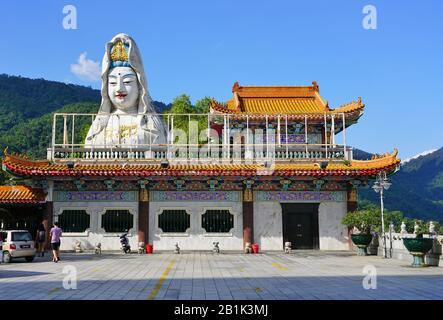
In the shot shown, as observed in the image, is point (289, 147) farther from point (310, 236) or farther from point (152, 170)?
point (152, 170)

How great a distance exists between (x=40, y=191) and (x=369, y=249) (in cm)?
1717

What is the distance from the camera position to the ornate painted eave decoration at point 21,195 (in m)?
22.5

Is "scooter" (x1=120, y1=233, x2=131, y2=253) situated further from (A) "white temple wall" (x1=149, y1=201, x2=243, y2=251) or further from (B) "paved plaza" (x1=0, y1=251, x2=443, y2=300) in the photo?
(B) "paved plaza" (x1=0, y1=251, x2=443, y2=300)

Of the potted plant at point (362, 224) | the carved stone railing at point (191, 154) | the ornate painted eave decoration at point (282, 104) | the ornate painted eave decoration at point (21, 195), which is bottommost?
the potted plant at point (362, 224)

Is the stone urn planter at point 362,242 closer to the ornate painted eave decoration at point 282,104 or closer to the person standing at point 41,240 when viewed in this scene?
the ornate painted eave decoration at point 282,104

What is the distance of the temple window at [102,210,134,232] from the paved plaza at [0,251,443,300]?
16.5 ft

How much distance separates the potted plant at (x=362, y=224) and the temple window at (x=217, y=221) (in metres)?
5.80

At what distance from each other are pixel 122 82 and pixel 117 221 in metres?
9.59

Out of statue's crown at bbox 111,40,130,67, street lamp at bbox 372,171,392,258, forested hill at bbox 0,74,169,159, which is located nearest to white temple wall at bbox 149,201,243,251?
street lamp at bbox 372,171,392,258

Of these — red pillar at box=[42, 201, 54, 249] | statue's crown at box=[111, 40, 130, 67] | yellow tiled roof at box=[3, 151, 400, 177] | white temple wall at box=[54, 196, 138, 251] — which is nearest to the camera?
yellow tiled roof at box=[3, 151, 400, 177]

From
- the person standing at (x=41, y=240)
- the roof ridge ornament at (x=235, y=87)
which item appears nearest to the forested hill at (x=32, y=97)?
the roof ridge ornament at (x=235, y=87)

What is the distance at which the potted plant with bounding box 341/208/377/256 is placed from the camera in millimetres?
20453

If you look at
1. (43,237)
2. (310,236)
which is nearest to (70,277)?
(43,237)

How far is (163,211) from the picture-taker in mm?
23641
